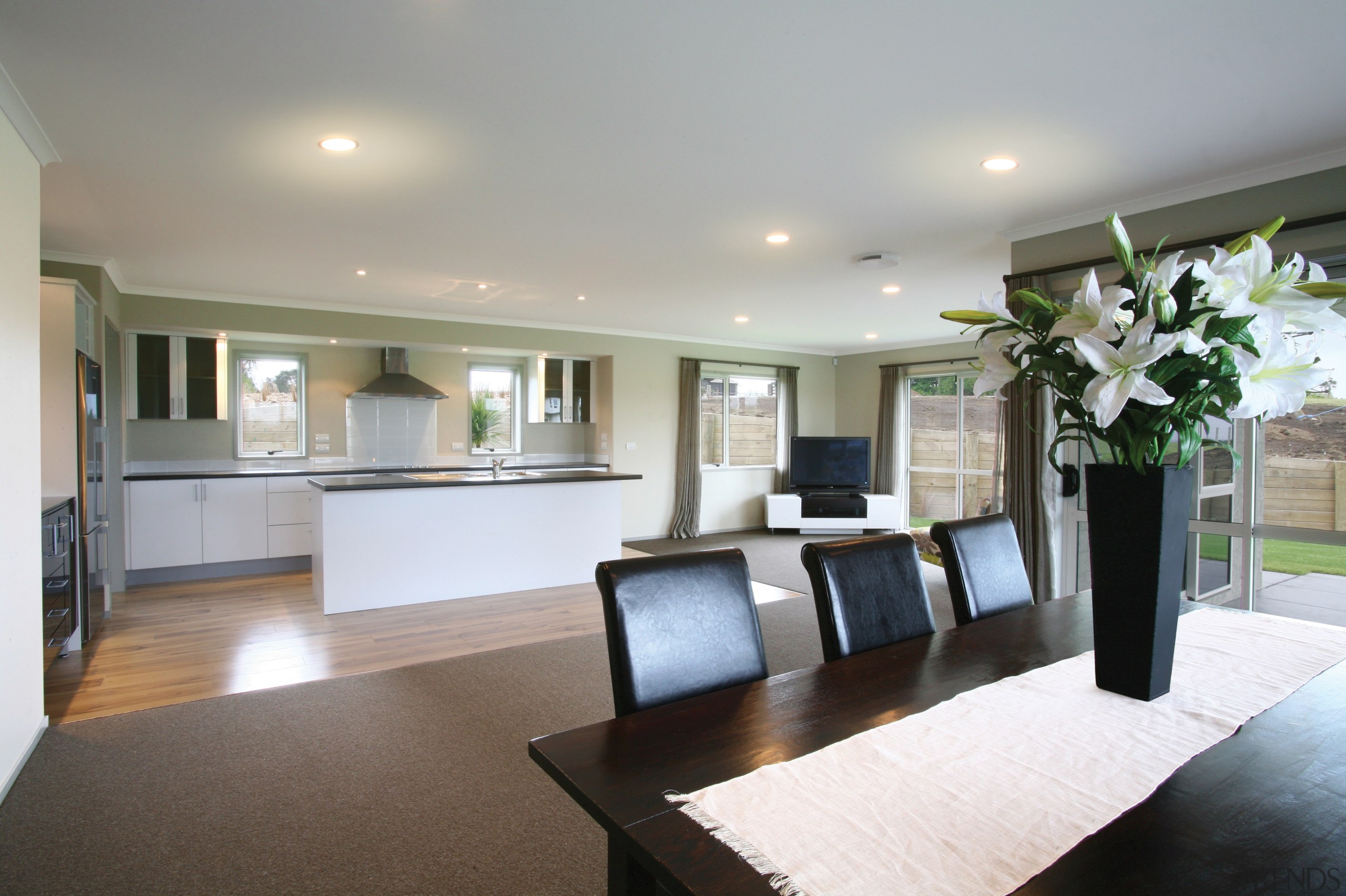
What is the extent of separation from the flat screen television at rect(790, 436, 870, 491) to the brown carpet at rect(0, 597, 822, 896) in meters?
5.99

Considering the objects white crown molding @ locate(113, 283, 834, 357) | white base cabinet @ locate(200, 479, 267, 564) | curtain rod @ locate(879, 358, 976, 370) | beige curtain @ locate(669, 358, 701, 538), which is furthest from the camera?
beige curtain @ locate(669, 358, 701, 538)

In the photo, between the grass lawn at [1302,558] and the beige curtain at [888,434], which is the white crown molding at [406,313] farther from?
the grass lawn at [1302,558]

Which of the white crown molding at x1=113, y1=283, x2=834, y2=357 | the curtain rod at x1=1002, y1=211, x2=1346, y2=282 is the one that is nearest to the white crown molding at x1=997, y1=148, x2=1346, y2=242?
the curtain rod at x1=1002, y1=211, x2=1346, y2=282

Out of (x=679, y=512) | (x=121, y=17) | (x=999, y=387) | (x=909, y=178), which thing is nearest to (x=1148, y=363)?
(x=999, y=387)

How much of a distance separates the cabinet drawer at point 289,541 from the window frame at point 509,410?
6.24ft

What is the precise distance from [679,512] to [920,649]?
6.72m

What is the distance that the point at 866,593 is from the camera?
73.6 inches

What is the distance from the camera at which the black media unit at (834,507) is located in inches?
344

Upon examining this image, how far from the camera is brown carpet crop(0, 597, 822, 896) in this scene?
2.01 meters

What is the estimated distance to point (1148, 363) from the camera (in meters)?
1.12

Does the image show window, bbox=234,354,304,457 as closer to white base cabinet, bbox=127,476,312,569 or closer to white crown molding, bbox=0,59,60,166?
white base cabinet, bbox=127,476,312,569

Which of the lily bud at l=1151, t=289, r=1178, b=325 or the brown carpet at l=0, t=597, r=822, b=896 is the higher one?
the lily bud at l=1151, t=289, r=1178, b=325

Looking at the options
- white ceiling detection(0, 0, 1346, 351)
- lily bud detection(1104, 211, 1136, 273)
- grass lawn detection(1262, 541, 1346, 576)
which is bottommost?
grass lawn detection(1262, 541, 1346, 576)

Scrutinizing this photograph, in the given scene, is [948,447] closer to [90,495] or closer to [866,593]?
[866,593]
